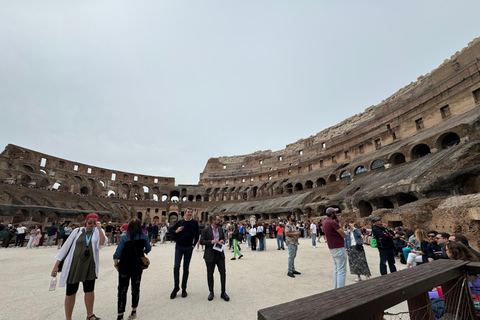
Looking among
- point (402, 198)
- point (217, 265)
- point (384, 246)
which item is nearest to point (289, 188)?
point (402, 198)

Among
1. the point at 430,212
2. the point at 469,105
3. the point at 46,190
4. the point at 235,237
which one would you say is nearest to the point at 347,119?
the point at 469,105

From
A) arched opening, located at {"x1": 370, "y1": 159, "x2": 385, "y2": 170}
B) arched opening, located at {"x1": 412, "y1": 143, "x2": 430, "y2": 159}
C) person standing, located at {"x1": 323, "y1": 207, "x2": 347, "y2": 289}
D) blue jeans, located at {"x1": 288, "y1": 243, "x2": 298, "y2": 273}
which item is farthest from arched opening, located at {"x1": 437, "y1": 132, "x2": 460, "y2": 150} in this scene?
person standing, located at {"x1": 323, "y1": 207, "x2": 347, "y2": 289}

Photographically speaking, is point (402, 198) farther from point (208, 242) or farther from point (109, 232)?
point (109, 232)

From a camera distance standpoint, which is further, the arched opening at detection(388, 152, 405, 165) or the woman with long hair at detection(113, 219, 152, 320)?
the arched opening at detection(388, 152, 405, 165)

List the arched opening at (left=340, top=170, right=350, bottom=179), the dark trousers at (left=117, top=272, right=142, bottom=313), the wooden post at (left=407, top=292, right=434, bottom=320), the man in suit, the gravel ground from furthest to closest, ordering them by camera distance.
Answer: the arched opening at (left=340, top=170, right=350, bottom=179), the man in suit, the gravel ground, the dark trousers at (left=117, top=272, right=142, bottom=313), the wooden post at (left=407, top=292, right=434, bottom=320)

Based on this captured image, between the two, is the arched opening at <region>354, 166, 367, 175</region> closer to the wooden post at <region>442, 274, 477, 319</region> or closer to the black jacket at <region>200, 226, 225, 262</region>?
the black jacket at <region>200, 226, 225, 262</region>

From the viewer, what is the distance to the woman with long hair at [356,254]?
16.5 ft

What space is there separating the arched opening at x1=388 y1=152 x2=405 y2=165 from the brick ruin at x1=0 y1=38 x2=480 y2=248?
0.34 ft

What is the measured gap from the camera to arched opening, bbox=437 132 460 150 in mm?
17016

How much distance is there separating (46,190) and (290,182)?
114 feet

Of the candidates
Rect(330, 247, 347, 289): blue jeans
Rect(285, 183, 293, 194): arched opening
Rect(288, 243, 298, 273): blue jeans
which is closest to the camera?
Rect(330, 247, 347, 289): blue jeans

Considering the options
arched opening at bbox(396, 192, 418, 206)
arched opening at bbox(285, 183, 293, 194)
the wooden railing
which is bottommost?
the wooden railing

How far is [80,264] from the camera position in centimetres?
295

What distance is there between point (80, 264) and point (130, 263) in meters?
0.65
